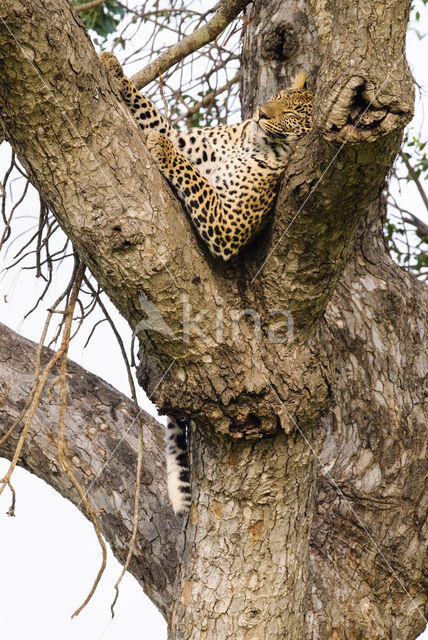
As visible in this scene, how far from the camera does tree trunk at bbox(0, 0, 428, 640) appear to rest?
9.04ft

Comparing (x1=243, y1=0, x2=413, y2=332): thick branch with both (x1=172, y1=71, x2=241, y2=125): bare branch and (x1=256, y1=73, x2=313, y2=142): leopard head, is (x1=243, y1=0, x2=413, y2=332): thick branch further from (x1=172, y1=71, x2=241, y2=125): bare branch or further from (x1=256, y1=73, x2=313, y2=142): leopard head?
(x1=172, y1=71, x2=241, y2=125): bare branch

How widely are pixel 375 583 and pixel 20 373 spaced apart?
229 centimetres

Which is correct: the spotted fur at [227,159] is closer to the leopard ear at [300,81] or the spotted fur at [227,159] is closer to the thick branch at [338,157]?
the leopard ear at [300,81]

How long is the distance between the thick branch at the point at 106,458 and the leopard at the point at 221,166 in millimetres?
307

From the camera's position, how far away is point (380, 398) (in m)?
4.40

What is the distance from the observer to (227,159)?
458 centimetres

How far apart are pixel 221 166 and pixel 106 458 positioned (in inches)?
70.4

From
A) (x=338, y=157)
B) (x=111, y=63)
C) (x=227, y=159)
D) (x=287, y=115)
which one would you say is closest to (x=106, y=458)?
(x=227, y=159)

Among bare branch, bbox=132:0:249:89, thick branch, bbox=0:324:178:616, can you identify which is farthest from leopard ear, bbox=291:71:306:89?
thick branch, bbox=0:324:178:616

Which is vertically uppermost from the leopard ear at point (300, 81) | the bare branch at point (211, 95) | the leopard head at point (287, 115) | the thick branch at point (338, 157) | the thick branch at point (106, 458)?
the bare branch at point (211, 95)

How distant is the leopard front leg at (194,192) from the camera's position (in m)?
3.60

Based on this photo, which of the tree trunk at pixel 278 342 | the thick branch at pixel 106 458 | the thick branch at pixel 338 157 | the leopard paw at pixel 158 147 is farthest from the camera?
the thick branch at pixel 106 458

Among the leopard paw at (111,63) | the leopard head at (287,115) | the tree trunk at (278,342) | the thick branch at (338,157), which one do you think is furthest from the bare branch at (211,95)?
the thick branch at (338,157)

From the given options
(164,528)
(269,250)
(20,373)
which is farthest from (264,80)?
(164,528)
